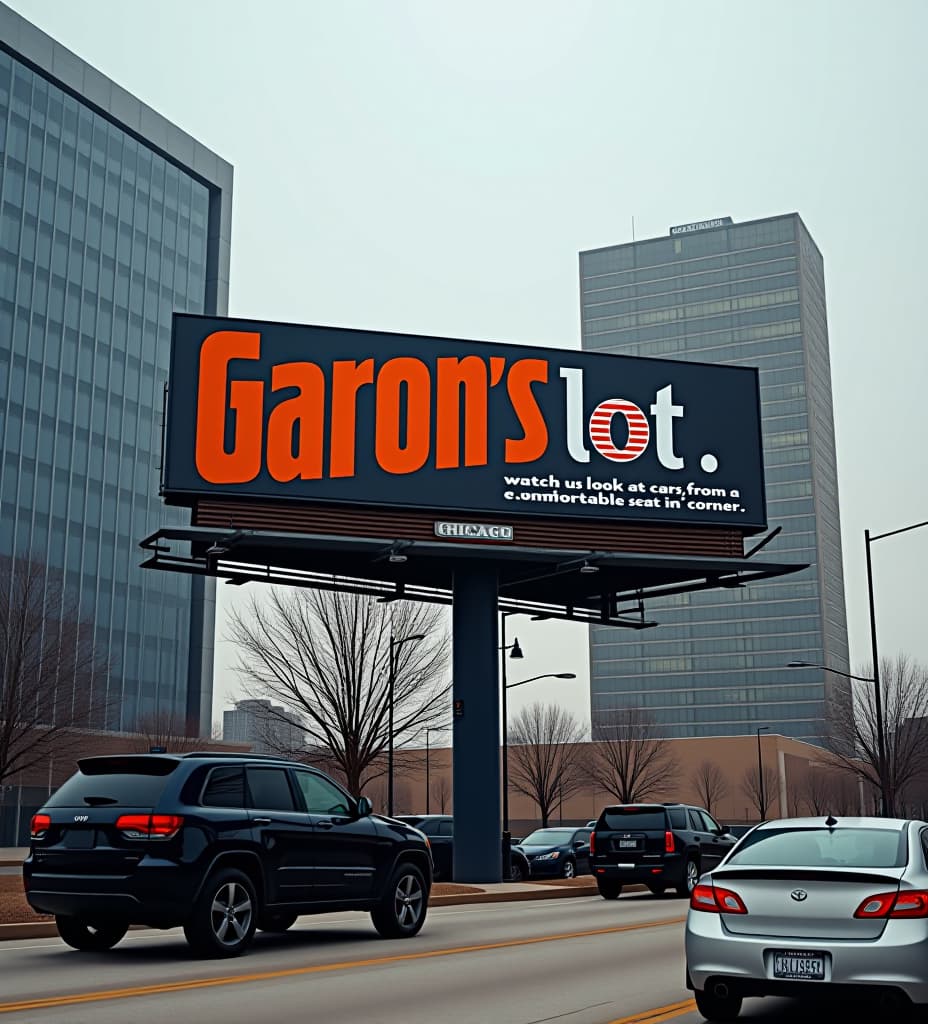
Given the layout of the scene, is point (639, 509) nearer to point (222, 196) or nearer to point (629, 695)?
point (222, 196)

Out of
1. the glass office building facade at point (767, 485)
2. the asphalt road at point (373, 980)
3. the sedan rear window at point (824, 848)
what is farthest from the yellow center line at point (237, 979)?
the glass office building facade at point (767, 485)

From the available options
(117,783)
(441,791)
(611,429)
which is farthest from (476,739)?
(441,791)

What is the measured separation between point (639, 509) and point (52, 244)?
249ft

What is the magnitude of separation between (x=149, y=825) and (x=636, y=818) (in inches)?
565

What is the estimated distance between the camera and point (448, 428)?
27859 millimetres

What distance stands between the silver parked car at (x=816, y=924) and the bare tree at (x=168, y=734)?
5813 cm

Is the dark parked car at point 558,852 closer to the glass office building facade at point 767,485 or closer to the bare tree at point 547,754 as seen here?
the bare tree at point 547,754

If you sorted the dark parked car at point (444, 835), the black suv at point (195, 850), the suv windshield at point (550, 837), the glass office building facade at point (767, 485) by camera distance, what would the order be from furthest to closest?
the glass office building facade at point (767, 485), the suv windshield at point (550, 837), the dark parked car at point (444, 835), the black suv at point (195, 850)

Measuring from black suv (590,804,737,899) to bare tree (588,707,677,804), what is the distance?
57.4 meters

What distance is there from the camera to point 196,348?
2711 centimetres

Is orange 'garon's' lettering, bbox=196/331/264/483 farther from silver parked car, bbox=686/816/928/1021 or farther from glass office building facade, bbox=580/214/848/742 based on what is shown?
glass office building facade, bbox=580/214/848/742

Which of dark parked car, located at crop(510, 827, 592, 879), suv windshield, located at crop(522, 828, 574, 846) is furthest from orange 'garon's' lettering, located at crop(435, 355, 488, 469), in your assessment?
suv windshield, located at crop(522, 828, 574, 846)

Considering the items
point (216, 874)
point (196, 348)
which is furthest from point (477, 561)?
point (216, 874)

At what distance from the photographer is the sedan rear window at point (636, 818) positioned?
80.7 feet
